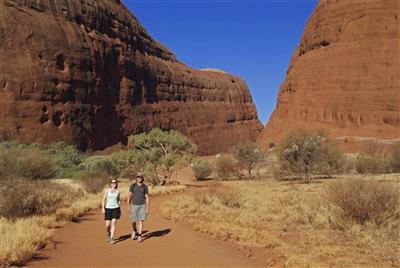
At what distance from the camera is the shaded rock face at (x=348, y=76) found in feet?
170

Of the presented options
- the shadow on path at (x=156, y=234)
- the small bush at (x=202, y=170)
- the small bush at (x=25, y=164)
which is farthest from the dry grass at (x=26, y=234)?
the small bush at (x=202, y=170)

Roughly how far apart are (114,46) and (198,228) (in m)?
45.7

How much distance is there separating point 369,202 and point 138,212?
20.8ft

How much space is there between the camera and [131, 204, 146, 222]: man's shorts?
10.5 meters

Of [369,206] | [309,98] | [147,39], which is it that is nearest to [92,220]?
[369,206]

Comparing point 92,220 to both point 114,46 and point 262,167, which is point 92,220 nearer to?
point 262,167

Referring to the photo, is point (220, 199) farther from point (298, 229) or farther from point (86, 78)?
point (86, 78)

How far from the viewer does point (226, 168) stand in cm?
4059

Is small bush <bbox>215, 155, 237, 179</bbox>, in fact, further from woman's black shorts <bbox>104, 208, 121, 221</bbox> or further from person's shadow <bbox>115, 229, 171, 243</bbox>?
woman's black shorts <bbox>104, 208, 121, 221</bbox>

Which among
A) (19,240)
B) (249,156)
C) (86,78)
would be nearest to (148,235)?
(19,240)

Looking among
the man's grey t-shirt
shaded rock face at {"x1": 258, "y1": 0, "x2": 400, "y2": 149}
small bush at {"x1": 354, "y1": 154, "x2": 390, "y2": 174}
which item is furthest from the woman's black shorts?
shaded rock face at {"x1": 258, "y1": 0, "x2": 400, "y2": 149}

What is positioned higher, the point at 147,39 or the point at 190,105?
the point at 147,39

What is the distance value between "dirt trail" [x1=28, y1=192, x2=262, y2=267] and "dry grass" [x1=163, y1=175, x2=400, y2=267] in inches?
32.7

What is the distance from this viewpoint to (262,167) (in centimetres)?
4428
